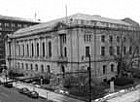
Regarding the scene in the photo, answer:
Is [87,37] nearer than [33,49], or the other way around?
[87,37]

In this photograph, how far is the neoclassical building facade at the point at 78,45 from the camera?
4406 cm

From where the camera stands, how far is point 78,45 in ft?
143

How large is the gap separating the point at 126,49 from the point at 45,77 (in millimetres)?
26443

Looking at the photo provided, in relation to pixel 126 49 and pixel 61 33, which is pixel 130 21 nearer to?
pixel 126 49

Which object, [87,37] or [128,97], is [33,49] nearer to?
[87,37]

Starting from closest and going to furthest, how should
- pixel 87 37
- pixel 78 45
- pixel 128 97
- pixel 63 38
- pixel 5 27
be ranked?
1. pixel 128 97
2. pixel 78 45
3. pixel 87 37
4. pixel 63 38
5. pixel 5 27

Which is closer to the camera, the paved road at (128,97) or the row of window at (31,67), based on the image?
the paved road at (128,97)

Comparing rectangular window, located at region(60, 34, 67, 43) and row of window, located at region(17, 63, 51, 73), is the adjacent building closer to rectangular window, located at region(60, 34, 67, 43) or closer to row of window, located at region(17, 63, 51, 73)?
row of window, located at region(17, 63, 51, 73)

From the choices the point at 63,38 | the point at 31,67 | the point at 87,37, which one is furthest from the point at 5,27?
the point at 87,37

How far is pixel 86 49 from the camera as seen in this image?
45.6 meters

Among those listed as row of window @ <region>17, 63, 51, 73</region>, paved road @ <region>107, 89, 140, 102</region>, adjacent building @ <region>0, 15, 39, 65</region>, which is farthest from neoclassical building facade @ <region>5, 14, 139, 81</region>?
adjacent building @ <region>0, 15, 39, 65</region>

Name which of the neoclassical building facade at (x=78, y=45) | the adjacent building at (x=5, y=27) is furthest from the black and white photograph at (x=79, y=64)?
the adjacent building at (x=5, y=27)

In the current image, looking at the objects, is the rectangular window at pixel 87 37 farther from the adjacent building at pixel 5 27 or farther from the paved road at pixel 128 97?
the adjacent building at pixel 5 27

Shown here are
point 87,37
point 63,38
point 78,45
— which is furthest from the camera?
point 63,38
